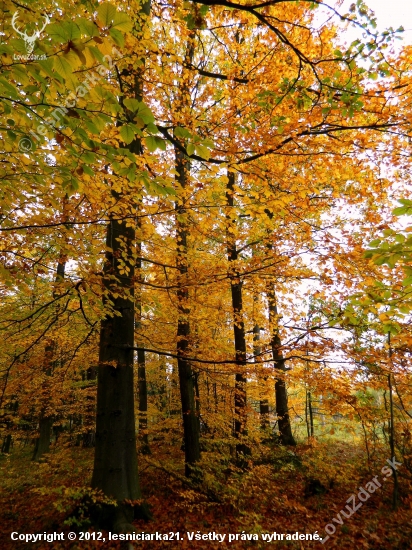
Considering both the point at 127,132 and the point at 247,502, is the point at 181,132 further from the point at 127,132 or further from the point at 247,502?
the point at 247,502

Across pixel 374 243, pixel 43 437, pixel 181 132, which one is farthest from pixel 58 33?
pixel 43 437

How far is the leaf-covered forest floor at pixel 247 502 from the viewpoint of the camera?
194 inches

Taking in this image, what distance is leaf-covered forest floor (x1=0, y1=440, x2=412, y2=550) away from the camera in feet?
16.1

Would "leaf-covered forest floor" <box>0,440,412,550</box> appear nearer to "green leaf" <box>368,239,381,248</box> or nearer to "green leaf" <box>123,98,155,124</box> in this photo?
"green leaf" <box>368,239,381,248</box>

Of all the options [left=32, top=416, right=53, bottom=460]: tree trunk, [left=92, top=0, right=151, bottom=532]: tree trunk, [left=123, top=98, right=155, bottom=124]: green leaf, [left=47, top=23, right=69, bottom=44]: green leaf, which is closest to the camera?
[left=47, top=23, right=69, bottom=44]: green leaf

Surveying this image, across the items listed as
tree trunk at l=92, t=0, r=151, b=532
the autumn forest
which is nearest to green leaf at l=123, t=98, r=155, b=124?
the autumn forest

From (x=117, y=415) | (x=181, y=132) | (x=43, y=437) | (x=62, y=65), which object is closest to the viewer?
(x=62, y=65)

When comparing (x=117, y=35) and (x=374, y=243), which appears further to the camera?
(x=374, y=243)

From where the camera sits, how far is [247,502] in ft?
21.0

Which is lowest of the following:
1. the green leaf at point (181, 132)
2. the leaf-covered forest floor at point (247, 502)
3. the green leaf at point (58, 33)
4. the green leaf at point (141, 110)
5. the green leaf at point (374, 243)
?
the leaf-covered forest floor at point (247, 502)

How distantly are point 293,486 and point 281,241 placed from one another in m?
6.18

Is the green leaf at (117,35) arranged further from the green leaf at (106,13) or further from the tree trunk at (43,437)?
the tree trunk at (43,437)

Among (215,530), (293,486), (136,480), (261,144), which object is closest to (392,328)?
(261,144)

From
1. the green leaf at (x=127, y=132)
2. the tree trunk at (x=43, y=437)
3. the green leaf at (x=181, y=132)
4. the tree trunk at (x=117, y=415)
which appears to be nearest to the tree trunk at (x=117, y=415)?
the tree trunk at (x=117, y=415)
